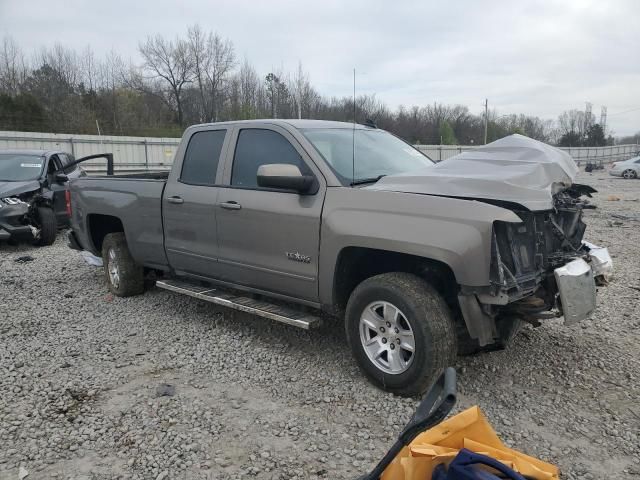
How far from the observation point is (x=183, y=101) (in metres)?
48.1

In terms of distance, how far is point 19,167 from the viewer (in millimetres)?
9602

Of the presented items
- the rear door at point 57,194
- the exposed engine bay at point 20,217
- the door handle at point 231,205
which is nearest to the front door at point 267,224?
the door handle at point 231,205

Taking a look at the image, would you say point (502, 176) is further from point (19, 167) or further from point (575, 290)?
point (19, 167)

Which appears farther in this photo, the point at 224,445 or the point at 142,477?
the point at 224,445

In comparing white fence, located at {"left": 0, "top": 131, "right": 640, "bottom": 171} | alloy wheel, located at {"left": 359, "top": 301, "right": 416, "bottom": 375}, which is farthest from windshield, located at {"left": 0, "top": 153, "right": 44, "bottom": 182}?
white fence, located at {"left": 0, "top": 131, "right": 640, "bottom": 171}

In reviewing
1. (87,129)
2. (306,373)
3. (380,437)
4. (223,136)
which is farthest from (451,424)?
(87,129)

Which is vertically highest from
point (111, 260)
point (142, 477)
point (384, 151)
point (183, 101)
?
point (183, 101)

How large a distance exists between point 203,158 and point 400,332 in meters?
2.59

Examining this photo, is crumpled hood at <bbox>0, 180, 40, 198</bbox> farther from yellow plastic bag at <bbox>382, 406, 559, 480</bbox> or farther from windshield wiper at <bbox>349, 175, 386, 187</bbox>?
yellow plastic bag at <bbox>382, 406, 559, 480</bbox>

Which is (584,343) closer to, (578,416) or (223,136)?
(578,416)

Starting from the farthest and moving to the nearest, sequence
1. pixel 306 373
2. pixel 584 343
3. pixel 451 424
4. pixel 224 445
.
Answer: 1. pixel 584 343
2. pixel 306 373
3. pixel 224 445
4. pixel 451 424

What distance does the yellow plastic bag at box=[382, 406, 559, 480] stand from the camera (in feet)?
6.15

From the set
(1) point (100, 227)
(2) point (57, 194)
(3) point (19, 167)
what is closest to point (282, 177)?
(1) point (100, 227)

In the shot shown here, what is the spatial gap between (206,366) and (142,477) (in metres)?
1.39
